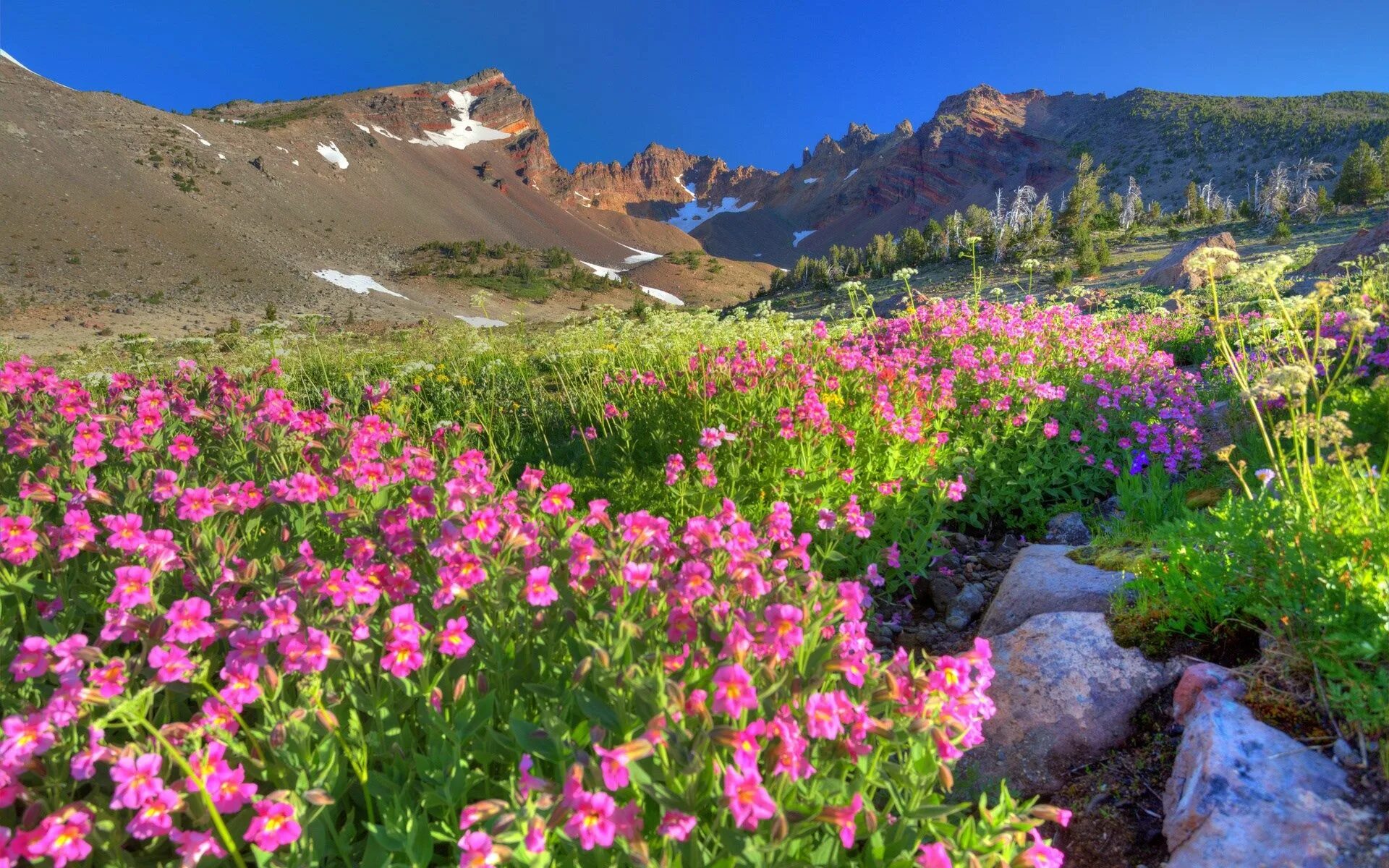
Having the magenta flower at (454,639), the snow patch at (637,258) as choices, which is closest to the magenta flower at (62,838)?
the magenta flower at (454,639)

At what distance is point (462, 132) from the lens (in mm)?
161000

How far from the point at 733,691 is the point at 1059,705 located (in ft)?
7.03

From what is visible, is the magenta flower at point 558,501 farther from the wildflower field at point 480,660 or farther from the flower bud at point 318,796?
the flower bud at point 318,796

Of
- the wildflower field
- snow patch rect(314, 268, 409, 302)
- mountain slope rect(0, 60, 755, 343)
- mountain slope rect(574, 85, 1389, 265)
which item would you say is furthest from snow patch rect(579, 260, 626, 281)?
the wildflower field

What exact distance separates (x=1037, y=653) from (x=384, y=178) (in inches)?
4421

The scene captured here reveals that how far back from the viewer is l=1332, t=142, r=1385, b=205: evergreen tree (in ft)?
142

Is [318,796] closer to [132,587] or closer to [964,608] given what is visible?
[132,587]

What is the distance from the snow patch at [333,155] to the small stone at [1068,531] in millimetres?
107257

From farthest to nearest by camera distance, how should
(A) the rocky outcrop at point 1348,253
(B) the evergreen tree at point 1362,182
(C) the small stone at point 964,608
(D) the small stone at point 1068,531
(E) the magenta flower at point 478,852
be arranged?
(B) the evergreen tree at point 1362,182, (A) the rocky outcrop at point 1348,253, (D) the small stone at point 1068,531, (C) the small stone at point 964,608, (E) the magenta flower at point 478,852

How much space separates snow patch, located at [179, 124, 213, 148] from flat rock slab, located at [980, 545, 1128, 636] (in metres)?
95.8

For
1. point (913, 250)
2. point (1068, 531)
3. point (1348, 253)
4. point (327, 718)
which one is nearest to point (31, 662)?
point (327, 718)

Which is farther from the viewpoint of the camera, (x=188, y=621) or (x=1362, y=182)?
(x=1362, y=182)

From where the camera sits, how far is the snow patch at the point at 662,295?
8550cm

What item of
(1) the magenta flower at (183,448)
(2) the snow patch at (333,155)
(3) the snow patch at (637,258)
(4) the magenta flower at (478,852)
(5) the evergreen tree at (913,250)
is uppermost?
(2) the snow patch at (333,155)
